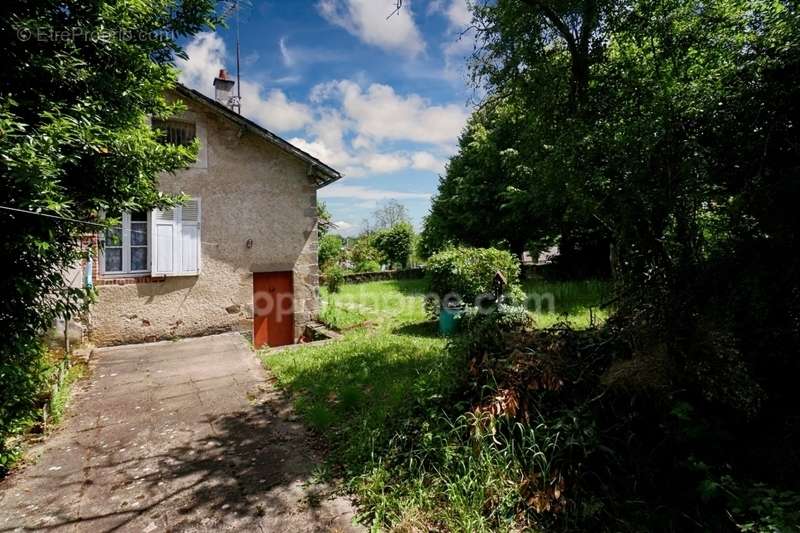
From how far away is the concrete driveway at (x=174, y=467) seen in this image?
9.27 ft

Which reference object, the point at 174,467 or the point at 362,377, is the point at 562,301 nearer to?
the point at 362,377

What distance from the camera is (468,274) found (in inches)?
340

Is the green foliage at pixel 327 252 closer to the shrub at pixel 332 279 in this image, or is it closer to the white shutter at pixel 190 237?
the shrub at pixel 332 279

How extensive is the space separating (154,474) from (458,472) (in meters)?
2.67

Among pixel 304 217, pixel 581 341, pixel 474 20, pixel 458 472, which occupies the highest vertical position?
pixel 474 20

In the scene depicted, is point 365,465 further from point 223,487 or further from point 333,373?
point 333,373

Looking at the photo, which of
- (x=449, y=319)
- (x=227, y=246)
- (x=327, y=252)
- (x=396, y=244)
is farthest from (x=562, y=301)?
(x=396, y=244)

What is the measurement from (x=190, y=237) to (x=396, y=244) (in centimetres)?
1816

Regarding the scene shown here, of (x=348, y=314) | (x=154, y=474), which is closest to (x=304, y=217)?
(x=348, y=314)

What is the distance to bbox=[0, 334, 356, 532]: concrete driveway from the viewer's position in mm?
2824

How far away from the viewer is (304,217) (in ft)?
30.4

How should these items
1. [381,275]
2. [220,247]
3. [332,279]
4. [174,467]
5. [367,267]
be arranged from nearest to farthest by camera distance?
[174,467] → [220,247] → [332,279] → [381,275] → [367,267]

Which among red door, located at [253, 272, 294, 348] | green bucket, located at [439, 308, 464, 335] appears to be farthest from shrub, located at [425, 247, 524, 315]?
red door, located at [253, 272, 294, 348]

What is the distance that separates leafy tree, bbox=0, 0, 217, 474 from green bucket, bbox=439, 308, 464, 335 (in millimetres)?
5739
